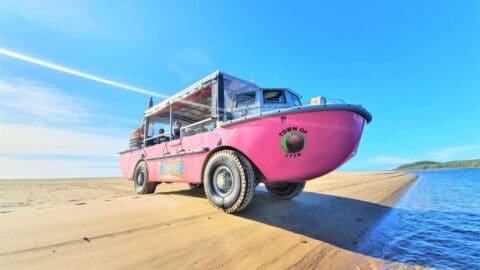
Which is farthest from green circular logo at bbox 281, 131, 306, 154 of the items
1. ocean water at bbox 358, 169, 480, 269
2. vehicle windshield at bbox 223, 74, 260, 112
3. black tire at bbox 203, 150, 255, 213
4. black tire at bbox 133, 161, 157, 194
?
black tire at bbox 133, 161, 157, 194

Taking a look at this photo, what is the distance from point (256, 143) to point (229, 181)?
2.82ft

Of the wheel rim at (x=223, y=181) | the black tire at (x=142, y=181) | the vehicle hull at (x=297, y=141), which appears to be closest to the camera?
the vehicle hull at (x=297, y=141)

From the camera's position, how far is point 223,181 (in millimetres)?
4418

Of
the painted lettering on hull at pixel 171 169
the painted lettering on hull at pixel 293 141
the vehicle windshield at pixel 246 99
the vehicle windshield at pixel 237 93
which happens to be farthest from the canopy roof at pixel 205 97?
the painted lettering on hull at pixel 293 141

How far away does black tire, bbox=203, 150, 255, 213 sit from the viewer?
4.00 m

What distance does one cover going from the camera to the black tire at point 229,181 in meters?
4.00

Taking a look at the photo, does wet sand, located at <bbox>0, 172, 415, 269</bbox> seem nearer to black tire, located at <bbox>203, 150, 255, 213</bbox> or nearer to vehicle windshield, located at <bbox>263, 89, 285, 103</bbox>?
black tire, located at <bbox>203, 150, 255, 213</bbox>

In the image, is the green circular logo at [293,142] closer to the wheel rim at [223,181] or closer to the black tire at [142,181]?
the wheel rim at [223,181]

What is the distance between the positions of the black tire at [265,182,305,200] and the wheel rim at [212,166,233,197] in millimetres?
1488

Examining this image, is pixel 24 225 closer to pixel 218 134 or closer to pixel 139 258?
pixel 139 258

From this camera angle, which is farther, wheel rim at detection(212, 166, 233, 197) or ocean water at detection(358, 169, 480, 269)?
wheel rim at detection(212, 166, 233, 197)

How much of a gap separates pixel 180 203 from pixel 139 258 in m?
2.77

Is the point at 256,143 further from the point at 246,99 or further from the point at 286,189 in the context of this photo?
the point at 286,189

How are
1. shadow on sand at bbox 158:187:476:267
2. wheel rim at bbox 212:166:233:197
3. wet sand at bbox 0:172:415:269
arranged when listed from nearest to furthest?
wet sand at bbox 0:172:415:269 < shadow on sand at bbox 158:187:476:267 < wheel rim at bbox 212:166:233:197
